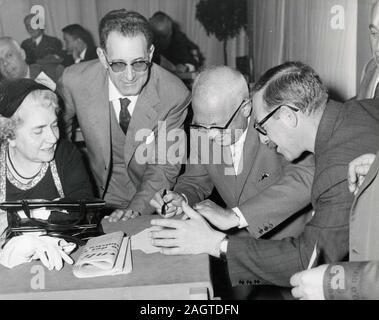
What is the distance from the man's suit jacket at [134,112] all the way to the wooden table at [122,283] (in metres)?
1.20

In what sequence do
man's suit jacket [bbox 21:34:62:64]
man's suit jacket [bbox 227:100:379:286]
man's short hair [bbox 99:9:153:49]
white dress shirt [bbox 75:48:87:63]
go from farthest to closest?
1. white dress shirt [bbox 75:48:87:63]
2. man's suit jacket [bbox 21:34:62:64]
3. man's short hair [bbox 99:9:153:49]
4. man's suit jacket [bbox 227:100:379:286]

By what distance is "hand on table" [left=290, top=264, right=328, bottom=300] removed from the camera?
132cm

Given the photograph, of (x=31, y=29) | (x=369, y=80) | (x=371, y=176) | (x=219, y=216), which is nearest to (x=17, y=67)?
(x=31, y=29)

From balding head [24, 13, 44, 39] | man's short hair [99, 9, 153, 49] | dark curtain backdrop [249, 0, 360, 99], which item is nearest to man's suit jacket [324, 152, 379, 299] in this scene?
man's short hair [99, 9, 153, 49]

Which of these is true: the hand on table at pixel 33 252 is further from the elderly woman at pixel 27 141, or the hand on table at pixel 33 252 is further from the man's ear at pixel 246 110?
the man's ear at pixel 246 110

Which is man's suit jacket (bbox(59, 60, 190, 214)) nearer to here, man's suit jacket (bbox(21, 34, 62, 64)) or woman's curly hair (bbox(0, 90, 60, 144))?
woman's curly hair (bbox(0, 90, 60, 144))

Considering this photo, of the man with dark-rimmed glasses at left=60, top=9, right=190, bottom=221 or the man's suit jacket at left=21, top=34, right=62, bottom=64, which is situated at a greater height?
the man's suit jacket at left=21, top=34, right=62, bottom=64

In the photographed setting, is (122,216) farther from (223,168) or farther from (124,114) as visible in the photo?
(124,114)

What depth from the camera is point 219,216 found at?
6.76 ft

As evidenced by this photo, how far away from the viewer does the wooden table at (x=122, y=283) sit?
1.38 meters

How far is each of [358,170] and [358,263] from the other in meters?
0.38

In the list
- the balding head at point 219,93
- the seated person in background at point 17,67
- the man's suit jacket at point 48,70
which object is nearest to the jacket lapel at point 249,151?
the balding head at point 219,93

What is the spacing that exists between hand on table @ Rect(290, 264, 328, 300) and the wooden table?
0.91 feet
